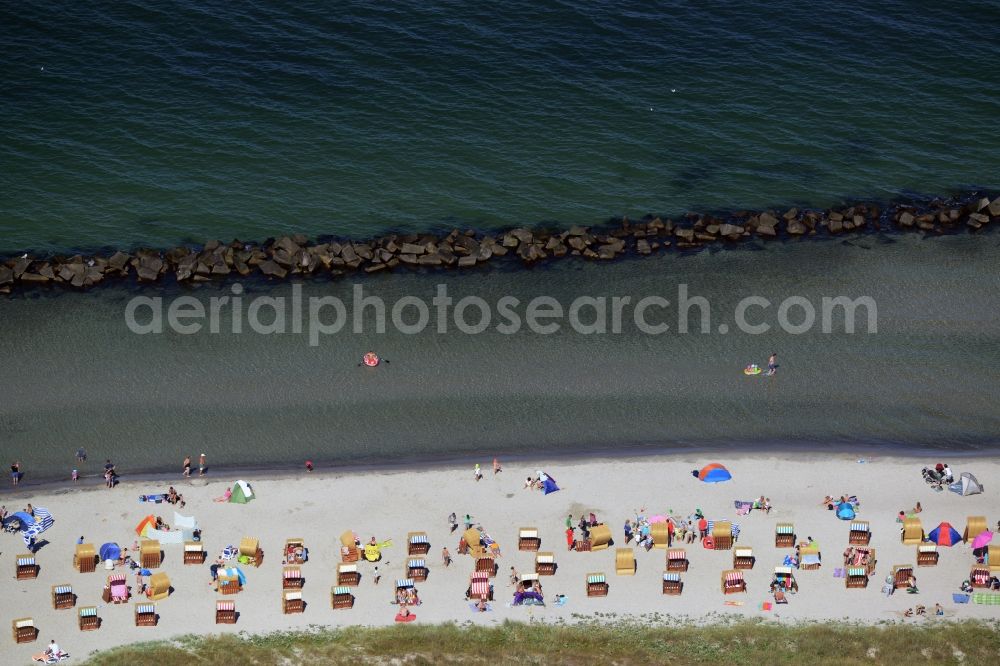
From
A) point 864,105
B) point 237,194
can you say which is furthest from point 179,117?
point 864,105

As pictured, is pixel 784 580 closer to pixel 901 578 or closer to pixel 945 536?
pixel 901 578

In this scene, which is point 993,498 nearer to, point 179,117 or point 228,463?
point 228,463

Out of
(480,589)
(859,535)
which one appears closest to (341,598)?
(480,589)

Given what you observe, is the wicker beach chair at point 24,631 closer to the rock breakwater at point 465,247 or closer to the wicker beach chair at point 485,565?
the wicker beach chair at point 485,565

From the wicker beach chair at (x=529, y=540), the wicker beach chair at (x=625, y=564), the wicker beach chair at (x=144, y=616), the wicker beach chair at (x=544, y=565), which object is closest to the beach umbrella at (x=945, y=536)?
the wicker beach chair at (x=625, y=564)

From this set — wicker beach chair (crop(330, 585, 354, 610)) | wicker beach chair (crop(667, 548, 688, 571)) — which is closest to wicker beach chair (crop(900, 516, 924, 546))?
wicker beach chair (crop(667, 548, 688, 571))

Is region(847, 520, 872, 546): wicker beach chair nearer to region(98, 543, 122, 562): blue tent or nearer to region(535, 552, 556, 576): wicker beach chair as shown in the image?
region(535, 552, 556, 576): wicker beach chair
